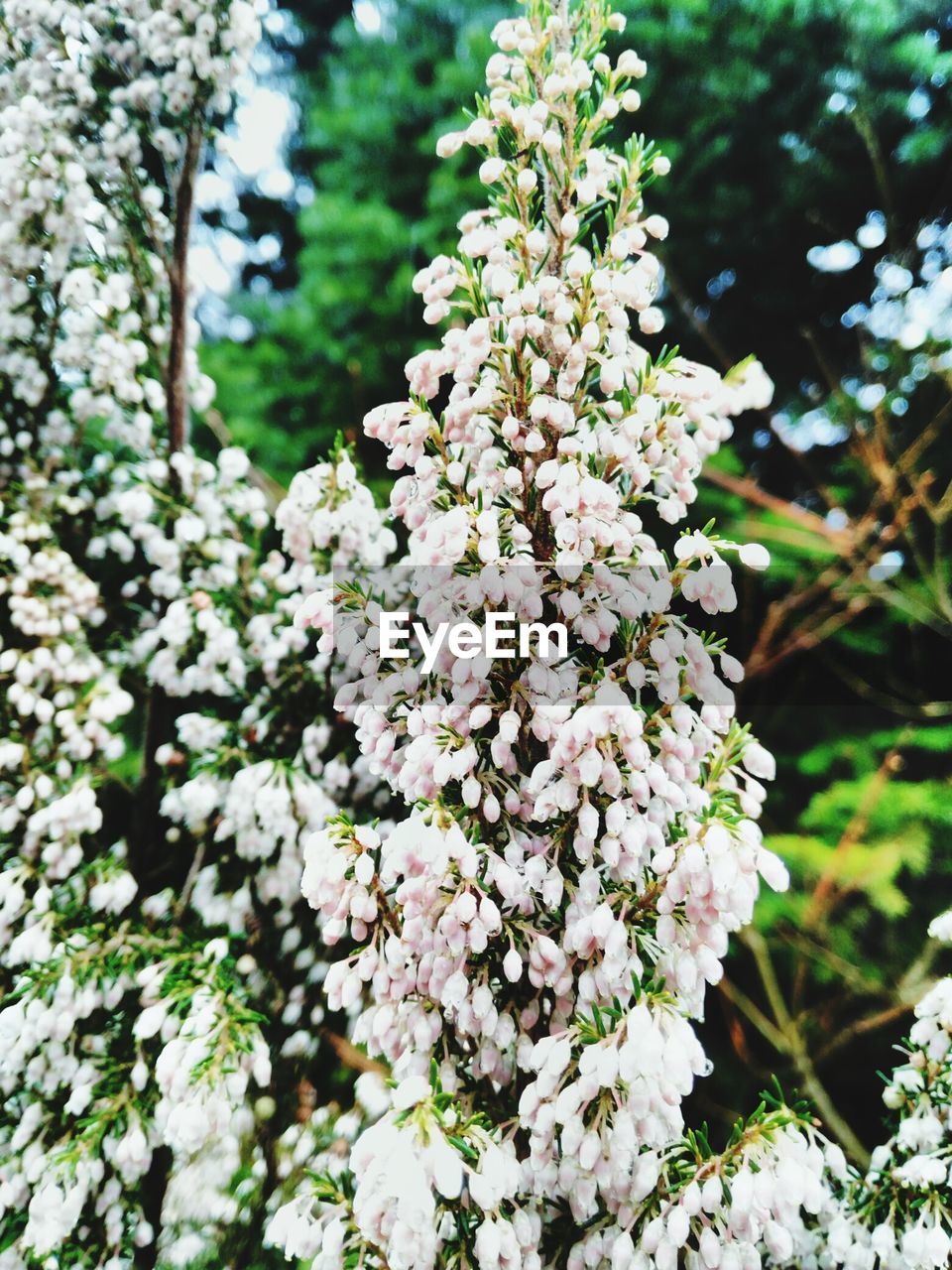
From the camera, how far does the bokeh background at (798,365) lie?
11.1 feet

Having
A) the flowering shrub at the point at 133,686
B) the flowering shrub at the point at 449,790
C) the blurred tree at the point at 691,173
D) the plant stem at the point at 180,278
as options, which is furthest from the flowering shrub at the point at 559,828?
the blurred tree at the point at 691,173

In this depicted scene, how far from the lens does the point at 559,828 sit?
4.54ft

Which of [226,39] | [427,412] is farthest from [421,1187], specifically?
[226,39]

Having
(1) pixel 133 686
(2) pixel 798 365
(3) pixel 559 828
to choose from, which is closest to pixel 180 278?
(1) pixel 133 686

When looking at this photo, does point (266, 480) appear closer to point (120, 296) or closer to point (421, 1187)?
point (120, 296)

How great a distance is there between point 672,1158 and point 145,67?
310cm

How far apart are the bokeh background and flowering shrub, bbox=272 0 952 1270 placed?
6.50 feet

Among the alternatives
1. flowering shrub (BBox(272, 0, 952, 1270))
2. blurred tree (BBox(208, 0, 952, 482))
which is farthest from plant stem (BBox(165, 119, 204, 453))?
flowering shrub (BBox(272, 0, 952, 1270))

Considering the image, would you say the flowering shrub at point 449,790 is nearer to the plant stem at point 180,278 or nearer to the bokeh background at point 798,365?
the plant stem at point 180,278

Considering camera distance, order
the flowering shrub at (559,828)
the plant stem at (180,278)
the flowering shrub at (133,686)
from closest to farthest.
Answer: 1. the flowering shrub at (559,828)
2. the flowering shrub at (133,686)
3. the plant stem at (180,278)

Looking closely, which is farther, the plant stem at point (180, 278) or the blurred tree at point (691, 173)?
the blurred tree at point (691, 173)

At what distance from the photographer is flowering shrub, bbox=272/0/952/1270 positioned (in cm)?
121

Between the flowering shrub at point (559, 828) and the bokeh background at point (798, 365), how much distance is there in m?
1.98

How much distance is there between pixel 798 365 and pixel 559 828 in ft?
12.6
